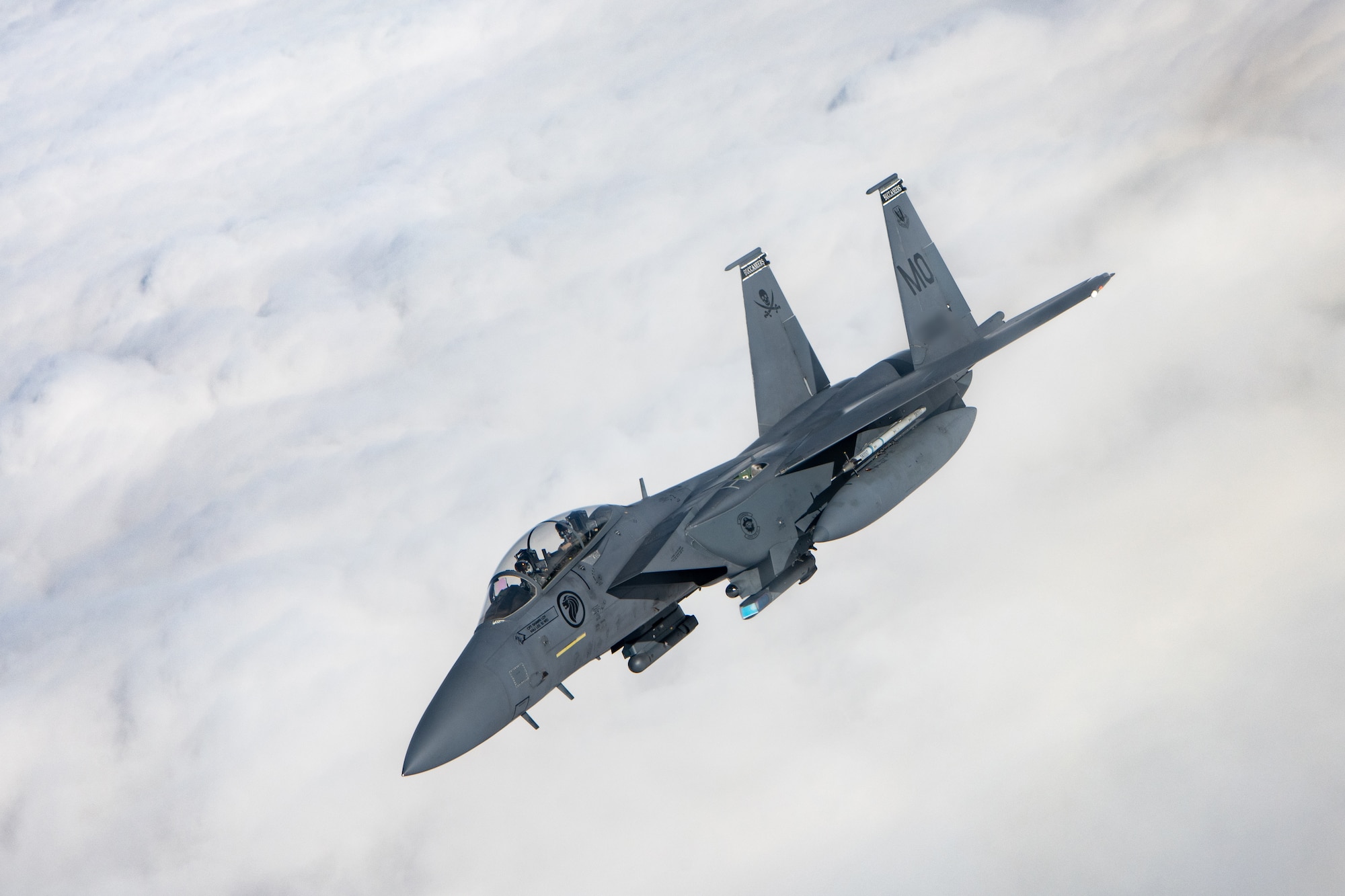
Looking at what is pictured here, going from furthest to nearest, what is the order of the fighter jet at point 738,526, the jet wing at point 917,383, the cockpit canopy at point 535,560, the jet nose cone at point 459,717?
the jet wing at point 917,383
the cockpit canopy at point 535,560
the fighter jet at point 738,526
the jet nose cone at point 459,717

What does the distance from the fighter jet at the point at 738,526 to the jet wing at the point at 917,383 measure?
0.14 feet

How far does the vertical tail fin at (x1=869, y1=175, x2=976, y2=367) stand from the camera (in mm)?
17844

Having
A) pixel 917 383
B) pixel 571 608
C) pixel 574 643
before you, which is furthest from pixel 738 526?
pixel 917 383

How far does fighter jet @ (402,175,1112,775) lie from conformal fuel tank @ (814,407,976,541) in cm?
3

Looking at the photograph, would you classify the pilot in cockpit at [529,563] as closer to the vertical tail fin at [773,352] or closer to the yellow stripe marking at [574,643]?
the yellow stripe marking at [574,643]

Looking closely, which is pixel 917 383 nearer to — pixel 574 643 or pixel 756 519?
pixel 756 519

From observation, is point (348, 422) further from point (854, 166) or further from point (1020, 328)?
point (1020, 328)

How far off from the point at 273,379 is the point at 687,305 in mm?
46702

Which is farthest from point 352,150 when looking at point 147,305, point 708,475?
point 708,475

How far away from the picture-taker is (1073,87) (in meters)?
76.1

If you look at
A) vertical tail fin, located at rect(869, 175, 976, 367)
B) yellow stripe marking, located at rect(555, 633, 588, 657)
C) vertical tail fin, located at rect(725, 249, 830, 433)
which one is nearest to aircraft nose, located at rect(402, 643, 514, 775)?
yellow stripe marking, located at rect(555, 633, 588, 657)

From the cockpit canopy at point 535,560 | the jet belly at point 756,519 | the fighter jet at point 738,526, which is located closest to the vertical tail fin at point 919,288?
the fighter jet at point 738,526

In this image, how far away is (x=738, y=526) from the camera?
14.3 metres

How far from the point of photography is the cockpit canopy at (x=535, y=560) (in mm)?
13131
